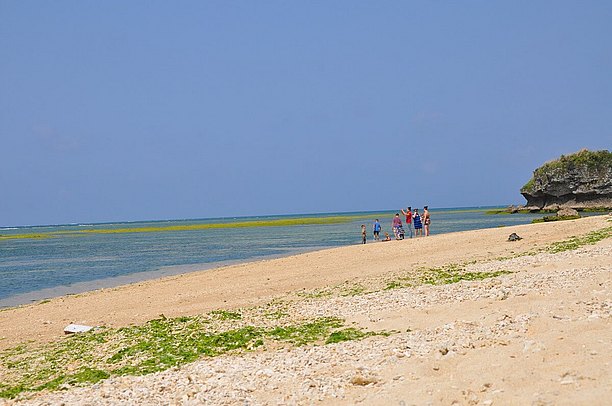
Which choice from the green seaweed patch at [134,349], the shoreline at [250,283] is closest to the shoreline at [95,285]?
the shoreline at [250,283]

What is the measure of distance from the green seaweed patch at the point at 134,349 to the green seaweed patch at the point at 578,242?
38.9ft

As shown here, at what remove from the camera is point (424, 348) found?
29.1 ft

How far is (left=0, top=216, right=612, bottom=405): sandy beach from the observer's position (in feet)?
23.2

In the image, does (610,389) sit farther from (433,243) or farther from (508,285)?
(433,243)

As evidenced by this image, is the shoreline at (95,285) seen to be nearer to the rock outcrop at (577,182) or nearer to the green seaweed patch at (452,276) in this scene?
the green seaweed patch at (452,276)

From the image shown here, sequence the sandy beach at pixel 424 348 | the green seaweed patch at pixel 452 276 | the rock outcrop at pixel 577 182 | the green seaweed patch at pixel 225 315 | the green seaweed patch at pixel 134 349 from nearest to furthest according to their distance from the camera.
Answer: the sandy beach at pixel 424 348 → the green seaweed patch at pixel 134 349 → the green seaweed patch at pixel 225 315 → the green seaweed patch at pixel 452 276 → the rock outcrop at pixel 577 182

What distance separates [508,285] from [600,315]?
175 inches

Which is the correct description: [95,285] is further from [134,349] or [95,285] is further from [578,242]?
[578,242]

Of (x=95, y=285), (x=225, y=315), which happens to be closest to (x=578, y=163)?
(x=95, y=285)

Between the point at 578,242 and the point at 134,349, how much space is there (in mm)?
17662

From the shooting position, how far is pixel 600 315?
923 cm

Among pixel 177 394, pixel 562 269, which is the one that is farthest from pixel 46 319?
pixel 562 269

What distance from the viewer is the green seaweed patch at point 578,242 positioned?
70.0 feet

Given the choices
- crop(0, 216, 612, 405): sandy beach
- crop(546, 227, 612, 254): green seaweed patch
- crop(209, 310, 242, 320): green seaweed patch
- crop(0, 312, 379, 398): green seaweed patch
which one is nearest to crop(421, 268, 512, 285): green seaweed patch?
crop(0, 216, 612, 405): sandy beach
